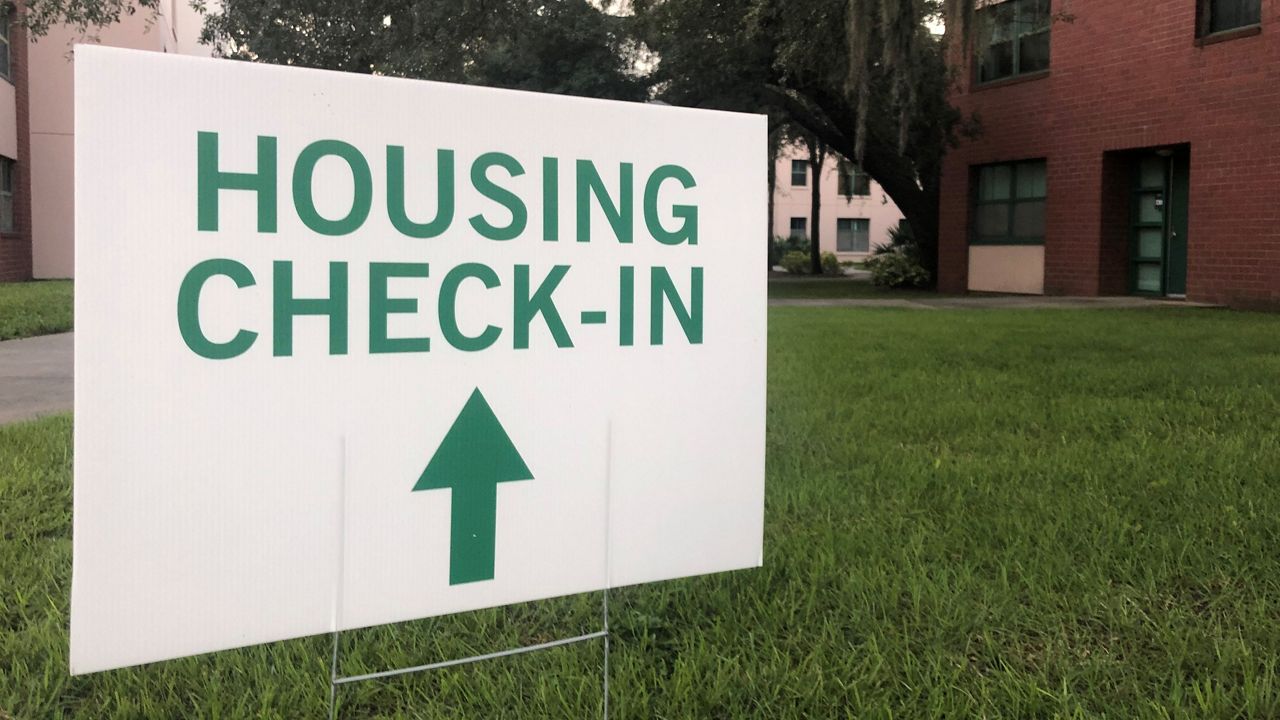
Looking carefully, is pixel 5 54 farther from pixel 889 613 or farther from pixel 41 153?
pixel 889 613

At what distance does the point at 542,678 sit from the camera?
239 cm

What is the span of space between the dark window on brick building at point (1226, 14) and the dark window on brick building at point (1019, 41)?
2931mm

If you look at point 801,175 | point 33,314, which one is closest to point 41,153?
point 33,314

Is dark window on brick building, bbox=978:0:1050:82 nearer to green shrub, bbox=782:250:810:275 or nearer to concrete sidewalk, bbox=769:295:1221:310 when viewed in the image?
concrete sidewalk, bbox=769:295:1221:310

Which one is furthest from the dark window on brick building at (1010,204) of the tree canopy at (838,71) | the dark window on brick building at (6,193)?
the dark window on brick building at (6,193)

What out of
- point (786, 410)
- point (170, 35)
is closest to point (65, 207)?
point (170, 35)

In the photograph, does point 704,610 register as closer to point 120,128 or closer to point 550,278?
point 550,278

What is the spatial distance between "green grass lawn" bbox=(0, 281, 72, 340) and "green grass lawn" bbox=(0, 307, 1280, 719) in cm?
565

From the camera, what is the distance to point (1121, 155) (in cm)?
1742

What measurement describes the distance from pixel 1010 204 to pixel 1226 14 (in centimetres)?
497

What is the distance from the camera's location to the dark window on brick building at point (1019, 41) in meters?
→ 18.3

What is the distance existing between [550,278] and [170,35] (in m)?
35.7

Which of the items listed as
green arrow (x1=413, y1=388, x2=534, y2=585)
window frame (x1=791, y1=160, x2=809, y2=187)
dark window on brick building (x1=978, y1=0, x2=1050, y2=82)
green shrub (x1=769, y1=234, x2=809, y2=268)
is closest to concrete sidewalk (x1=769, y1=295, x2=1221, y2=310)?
dark window on brick building (x1=978, y1=0, x2=1050, y2=82)

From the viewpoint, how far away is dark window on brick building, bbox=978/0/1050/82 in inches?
720
